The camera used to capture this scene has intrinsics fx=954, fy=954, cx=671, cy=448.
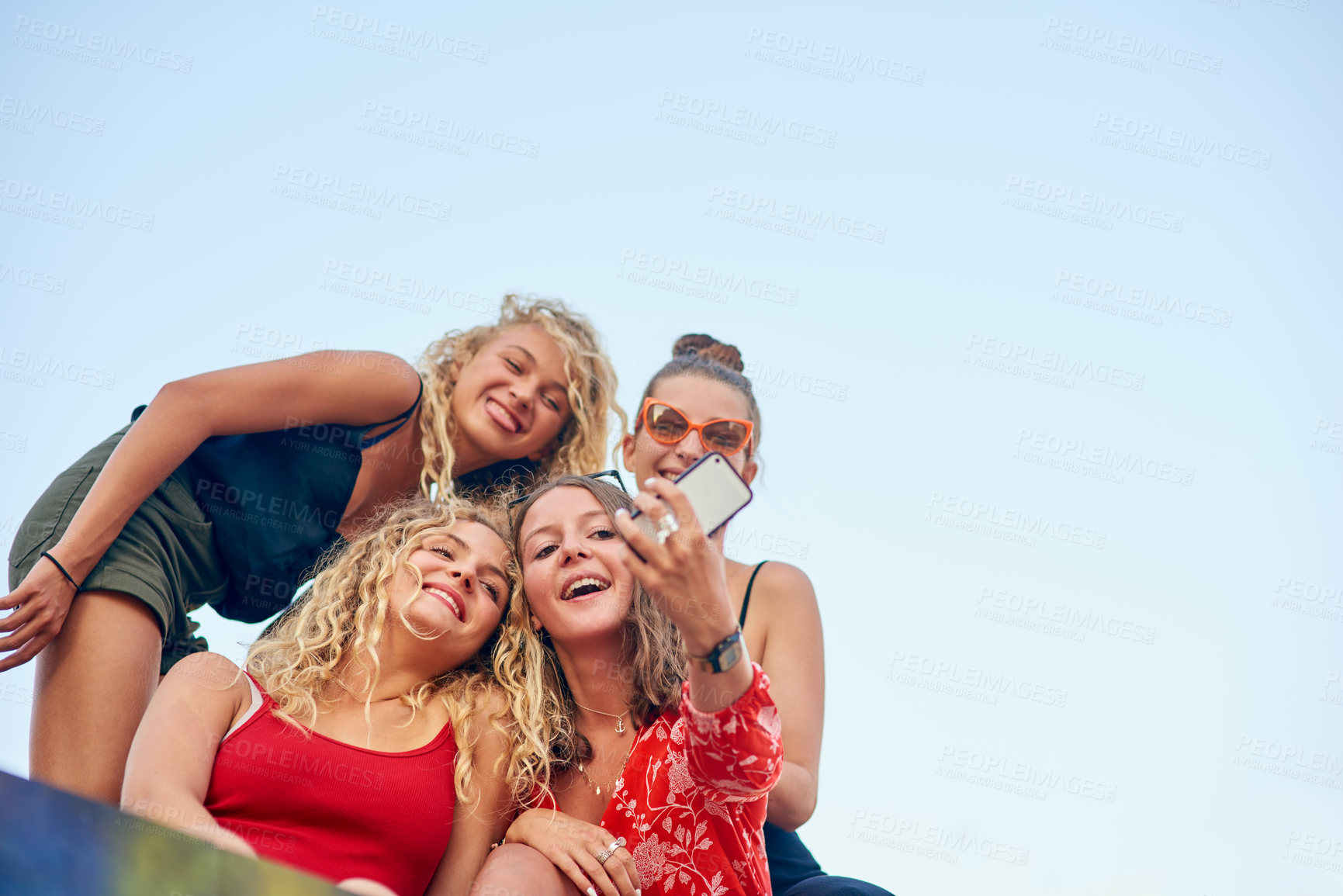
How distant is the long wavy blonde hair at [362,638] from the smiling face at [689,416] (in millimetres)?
686

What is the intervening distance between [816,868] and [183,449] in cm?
241

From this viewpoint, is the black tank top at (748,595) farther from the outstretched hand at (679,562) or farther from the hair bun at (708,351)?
the outstretched hand at (679,562)

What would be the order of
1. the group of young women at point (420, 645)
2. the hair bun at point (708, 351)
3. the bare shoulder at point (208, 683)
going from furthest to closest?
the hair bun at point (708, 351) < the bare shoulder at point (208, 683) < the group of young women at point (420, 645)

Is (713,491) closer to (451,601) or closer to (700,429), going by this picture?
(451,601)

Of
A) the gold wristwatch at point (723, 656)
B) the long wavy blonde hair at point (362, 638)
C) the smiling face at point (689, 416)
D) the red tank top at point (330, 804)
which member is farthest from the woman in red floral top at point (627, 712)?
the smiling face at point (689, 416)

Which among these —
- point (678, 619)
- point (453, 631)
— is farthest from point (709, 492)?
point (453, 631)

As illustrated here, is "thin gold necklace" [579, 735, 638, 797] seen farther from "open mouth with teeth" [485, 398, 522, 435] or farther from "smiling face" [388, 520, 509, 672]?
"open mouth with teeth" [485, 398, 522, 435]

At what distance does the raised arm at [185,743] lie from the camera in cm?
203

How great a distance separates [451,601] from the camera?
2.68 m

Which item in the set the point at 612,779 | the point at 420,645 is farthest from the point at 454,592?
the point at 612,779

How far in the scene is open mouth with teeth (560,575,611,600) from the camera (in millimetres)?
2629

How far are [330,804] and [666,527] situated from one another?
45.7 inches

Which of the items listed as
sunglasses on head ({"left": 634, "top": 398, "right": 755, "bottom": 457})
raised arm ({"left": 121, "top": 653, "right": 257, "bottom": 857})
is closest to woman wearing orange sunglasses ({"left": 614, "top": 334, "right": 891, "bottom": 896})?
sunglasses on head ({"left": 634, "top": 398, "right": 755, "bottom": 457})

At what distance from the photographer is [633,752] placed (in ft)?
8.17
